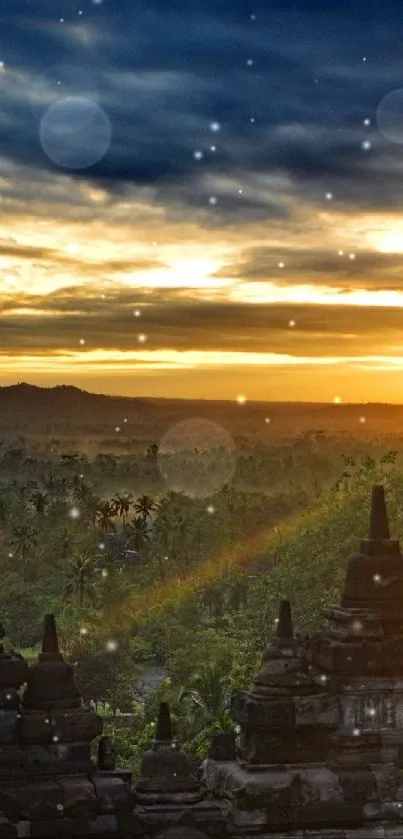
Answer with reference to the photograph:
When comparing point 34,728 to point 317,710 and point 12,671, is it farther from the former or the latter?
point 317,710

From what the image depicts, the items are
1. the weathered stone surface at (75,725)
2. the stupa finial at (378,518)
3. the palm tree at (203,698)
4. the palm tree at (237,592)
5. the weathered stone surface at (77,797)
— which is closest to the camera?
the weathered stone surface at (77,797)

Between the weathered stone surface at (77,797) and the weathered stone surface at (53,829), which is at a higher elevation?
the weathered stone surface at (77,797)

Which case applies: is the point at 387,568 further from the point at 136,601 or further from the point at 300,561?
the point at 136,601

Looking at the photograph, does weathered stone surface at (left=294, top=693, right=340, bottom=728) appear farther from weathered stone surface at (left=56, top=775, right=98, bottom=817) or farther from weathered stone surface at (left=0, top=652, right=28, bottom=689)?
weathered stone surface at (left=0, top=652, right=28, bottom=689)

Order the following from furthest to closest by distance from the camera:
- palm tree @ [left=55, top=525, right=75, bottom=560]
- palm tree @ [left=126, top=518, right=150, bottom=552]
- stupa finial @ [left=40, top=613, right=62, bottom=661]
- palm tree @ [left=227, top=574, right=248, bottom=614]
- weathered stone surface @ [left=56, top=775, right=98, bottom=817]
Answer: palm tree @ [left=126, top=518, right=150, bottom=552] < palm tree @ [left=55, top=525, right=75, bottom=560] < palm tree @ [left=227, top=574, right=248, bottom=614] < stupa finial @ [left=40, top=613, right=62, bottom=661] < weathered stone surface @ [left=56, top=775, right=98, bottom=817]

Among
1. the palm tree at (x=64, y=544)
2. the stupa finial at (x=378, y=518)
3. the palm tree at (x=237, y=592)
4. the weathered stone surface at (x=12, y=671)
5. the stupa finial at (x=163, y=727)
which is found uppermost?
the stupa finial at (x=378, y=518)

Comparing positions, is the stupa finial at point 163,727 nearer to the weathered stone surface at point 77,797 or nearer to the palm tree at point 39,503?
the weathered stone surface at point 77,797

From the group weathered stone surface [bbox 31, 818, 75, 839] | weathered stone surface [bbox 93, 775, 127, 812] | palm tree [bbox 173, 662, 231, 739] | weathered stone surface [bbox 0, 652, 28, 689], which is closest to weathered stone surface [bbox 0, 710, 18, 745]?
weathered stone surface [bbox 0, 652, 28, 689]

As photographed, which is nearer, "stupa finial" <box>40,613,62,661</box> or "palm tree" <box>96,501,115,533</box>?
"stupa finial" <box>40,613,62,661</box>

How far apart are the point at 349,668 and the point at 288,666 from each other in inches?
31.7

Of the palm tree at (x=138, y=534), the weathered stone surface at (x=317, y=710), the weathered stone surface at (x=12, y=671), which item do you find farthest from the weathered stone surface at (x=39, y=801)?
the palm tree at (x=138, y=534)

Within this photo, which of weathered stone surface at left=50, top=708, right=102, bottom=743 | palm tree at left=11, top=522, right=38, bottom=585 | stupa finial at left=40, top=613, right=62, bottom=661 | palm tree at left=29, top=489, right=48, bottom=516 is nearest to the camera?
weathered stone surface at left=50, top=708, right=102, bottom=743

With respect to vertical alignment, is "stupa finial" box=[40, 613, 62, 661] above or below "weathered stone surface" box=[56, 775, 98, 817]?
above

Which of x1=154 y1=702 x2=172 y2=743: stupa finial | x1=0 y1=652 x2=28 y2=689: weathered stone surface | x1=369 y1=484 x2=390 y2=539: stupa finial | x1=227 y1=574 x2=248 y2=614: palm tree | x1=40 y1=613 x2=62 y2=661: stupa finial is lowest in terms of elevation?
x1=227 y1=574 x2=248 y2=614: palm tree
